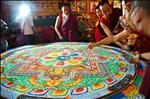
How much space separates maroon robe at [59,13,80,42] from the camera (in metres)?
2.89

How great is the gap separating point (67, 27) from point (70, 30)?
0.07 metres

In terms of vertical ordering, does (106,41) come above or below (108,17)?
below

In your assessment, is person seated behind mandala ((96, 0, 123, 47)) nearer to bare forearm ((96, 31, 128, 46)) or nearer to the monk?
the monk

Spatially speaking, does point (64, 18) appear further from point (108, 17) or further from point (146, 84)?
point (146, 84)

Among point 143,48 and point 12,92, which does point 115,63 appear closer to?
point 143,48

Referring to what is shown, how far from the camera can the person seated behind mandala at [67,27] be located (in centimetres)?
288

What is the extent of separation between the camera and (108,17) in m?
2.62

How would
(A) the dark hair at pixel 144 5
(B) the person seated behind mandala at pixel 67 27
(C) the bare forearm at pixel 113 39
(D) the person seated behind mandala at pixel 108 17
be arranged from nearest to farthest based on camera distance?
(A) the dark hair at pixel 144 5, (C) the bare forearm at pixel 113 39, (D) the person seated behind mandala at pixel 108 17, (B) the person seated behind mandala at pixel 67 27

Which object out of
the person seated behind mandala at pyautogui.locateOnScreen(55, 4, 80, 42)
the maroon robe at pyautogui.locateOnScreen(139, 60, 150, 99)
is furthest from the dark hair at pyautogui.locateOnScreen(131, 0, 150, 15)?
the person seated behind mandala at pyautogui.locateOnScreen(55, 4, 80, 42)

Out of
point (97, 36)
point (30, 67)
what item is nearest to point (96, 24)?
point (97, 36)

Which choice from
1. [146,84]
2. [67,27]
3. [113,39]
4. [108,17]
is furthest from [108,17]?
[146,84]

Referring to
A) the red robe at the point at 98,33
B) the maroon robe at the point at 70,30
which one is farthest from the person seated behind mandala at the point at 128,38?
the maroon robe at the point at 70,30

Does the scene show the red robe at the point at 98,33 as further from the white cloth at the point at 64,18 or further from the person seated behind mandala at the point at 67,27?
the white cloth at the point at 64,18

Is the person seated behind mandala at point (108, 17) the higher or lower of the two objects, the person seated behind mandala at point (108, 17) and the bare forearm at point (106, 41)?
the higher
